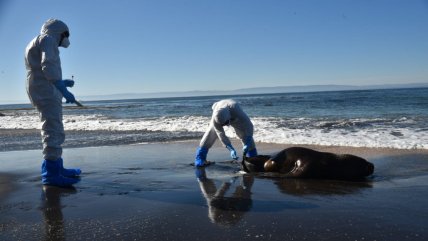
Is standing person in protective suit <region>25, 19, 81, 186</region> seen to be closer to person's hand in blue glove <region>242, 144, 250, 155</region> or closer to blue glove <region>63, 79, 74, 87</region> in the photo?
blue glove <region>63, 79, 74, 87</region>

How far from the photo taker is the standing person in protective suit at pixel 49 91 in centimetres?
492

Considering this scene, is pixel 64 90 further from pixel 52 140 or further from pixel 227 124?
pixel 227 124

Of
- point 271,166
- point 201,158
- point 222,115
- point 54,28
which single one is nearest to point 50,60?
point 54,28

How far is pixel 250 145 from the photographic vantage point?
7129 millimetres

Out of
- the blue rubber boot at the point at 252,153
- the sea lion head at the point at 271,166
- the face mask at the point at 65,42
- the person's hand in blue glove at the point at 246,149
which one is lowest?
the sea lion head at the point at 271,166

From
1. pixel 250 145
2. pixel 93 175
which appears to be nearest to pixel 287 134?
pixel 250 145

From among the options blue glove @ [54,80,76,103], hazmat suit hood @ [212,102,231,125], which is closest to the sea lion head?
hazmat suit hood @ [212,102,231,125]

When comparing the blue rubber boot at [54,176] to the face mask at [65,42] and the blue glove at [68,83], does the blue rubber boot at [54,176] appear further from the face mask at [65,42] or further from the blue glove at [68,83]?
the face mask at [65,42]

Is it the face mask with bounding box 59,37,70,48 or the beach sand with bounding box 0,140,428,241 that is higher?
the face mask with bounding box 59,37,70,48

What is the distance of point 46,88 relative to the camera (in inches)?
200

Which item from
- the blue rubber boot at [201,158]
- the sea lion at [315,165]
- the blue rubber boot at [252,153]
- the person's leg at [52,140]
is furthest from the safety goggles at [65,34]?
the blue rubber boot at [252,153]

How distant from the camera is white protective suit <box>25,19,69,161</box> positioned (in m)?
5.02

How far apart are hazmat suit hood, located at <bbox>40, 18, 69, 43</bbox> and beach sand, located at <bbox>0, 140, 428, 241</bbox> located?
200 cm

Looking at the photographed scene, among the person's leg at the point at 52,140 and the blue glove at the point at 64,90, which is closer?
the blue glove at the point at 64,90
